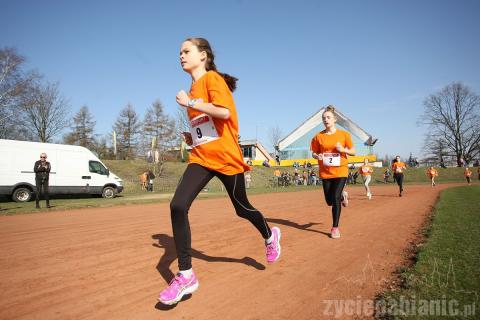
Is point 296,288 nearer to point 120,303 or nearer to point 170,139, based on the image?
point 120,303

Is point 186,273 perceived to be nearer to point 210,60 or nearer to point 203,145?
point 203,145

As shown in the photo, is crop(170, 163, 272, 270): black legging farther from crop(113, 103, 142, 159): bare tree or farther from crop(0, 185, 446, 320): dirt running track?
crop(113, 103, 142, 159): bare tree

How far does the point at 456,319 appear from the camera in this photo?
7.68 feet

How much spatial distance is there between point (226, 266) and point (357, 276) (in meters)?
1.51

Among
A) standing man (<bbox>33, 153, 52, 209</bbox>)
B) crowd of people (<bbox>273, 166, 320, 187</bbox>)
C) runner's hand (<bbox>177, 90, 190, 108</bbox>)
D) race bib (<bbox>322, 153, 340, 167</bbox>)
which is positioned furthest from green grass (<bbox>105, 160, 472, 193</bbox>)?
runner's hand (<bbox>177, 90, 190, 108</bbox>)

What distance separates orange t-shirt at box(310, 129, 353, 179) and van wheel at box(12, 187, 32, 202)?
16.2 m

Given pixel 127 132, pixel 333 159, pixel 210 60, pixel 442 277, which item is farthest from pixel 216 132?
pixel 127 132

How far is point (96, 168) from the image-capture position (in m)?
19.2

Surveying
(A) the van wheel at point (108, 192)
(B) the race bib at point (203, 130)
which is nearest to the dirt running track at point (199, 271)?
(B) the race bib at point (203, 130)

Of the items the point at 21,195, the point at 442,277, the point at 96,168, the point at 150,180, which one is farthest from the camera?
the point at 150,180

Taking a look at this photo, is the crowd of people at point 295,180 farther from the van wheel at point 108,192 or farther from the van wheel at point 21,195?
the van wheel at point 21,195

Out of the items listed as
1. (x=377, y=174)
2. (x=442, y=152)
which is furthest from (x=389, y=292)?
(x=442, y=152)

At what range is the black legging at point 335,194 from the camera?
19.0 feet

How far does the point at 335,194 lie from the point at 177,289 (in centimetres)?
386
